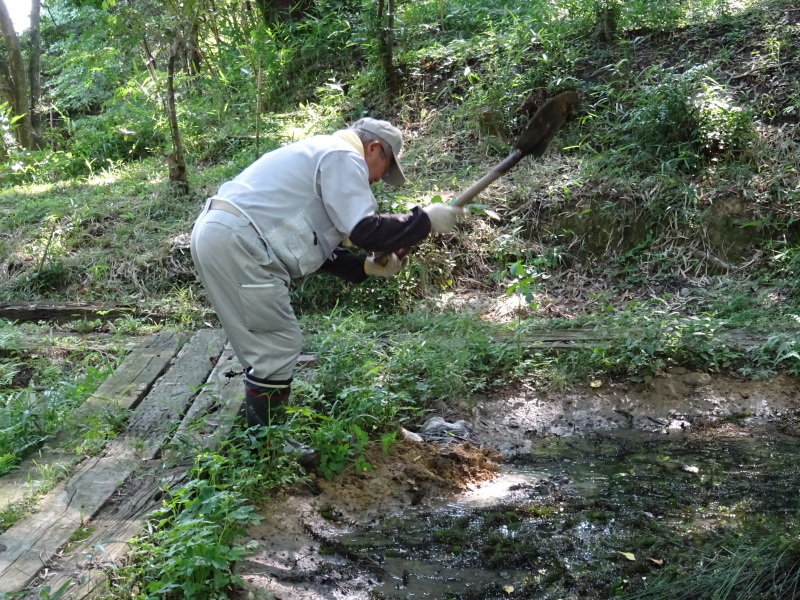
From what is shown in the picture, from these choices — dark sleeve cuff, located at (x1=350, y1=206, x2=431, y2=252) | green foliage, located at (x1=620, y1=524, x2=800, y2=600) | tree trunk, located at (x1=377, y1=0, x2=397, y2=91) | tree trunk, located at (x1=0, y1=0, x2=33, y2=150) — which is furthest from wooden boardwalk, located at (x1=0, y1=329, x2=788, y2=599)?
tree trunk, located at (x1=0, y1=0, x2=33, y2=150)

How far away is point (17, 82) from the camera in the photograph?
11547 mm

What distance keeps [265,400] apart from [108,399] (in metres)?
1.06

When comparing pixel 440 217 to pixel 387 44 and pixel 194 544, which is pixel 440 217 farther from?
pixel 387 44

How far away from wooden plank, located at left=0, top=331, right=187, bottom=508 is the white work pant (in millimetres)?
975

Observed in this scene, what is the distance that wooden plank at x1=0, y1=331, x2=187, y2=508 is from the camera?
10.8 ft

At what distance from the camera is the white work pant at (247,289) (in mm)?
3393

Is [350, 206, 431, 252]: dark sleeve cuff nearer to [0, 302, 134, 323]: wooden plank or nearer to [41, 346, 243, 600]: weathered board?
[41, 346, 243, 600]: weathered board

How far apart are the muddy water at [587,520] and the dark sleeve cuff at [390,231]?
4.28ft

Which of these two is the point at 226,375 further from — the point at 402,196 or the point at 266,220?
the point at 402,196

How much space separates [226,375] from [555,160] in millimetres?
4822

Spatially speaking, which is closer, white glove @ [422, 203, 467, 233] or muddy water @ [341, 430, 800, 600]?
muddy water @ [341, 430, 800, 600]

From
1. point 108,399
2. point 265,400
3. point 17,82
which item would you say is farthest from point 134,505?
point 17,82

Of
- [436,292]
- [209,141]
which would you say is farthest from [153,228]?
[436,292]

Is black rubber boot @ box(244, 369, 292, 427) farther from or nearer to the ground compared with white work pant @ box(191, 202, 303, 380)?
nearer to the ground
